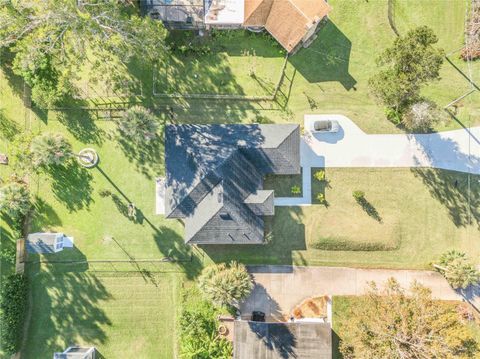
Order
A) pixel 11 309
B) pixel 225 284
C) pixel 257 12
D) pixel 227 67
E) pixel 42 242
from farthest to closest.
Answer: pixel 227 67
pixel 42 242
pixel 11 309
pixel 257 12
pixel 225 284

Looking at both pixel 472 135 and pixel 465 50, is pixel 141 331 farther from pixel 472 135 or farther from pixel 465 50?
pixel 465 50

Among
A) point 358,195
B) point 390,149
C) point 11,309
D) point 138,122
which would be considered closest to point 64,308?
point 11,309

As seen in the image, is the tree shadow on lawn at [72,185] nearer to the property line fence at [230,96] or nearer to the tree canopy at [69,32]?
the tree canopy at [69,32]

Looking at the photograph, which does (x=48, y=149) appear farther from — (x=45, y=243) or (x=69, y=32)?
(x=69, y=32)

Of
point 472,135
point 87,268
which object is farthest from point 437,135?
point 87,268

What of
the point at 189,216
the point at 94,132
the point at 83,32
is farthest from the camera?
the point at 94,132

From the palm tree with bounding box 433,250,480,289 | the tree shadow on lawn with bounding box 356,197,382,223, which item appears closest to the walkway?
the tree shadow on lawn with bounding box 356,197,382,223
